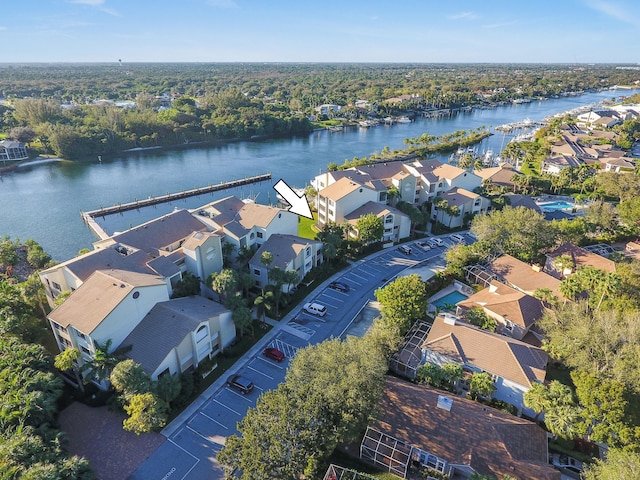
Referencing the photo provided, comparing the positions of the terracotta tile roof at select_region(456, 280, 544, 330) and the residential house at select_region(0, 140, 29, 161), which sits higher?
the residential house at select_region(0, 140, 29, 161)

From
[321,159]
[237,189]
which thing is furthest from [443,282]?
[321,159]

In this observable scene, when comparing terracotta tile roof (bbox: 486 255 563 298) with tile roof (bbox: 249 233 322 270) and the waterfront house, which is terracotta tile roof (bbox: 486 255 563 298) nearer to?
tile roof (bbox: 249 233 322 270)

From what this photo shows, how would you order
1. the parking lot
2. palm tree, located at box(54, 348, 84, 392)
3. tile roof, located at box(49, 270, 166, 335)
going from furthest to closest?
tile roof, located at box(49, 270, 166, 335) → palm tree, located at box(54, 348, 84, 392) → the parking lot

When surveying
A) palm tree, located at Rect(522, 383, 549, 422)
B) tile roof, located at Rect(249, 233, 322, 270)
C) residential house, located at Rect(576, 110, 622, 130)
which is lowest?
palm tree, located at Rect(522, 383, 549, 422)

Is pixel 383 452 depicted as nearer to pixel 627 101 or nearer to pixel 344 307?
pixel 344 307

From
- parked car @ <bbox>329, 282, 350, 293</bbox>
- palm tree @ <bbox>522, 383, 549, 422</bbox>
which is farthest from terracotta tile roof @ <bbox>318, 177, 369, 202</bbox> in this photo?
palm tree @ <bbox>522, 383, 549, 422</bbox>

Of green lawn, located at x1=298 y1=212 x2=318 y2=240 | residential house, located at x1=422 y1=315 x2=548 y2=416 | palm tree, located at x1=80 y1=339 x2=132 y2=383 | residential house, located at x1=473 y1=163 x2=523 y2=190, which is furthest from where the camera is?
residential house, located at x1=473 y1=163 x2=523 y2=190

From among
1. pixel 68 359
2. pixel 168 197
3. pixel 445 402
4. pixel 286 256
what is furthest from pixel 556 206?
pixel 68 359

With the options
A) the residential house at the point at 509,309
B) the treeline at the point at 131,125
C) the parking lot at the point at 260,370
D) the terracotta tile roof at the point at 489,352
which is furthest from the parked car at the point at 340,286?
the treeline at the point at 131,125

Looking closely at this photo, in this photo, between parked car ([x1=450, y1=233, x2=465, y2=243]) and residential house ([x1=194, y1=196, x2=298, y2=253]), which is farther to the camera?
parked car ([x1=450, y1=233, x2=465, y2=243])
